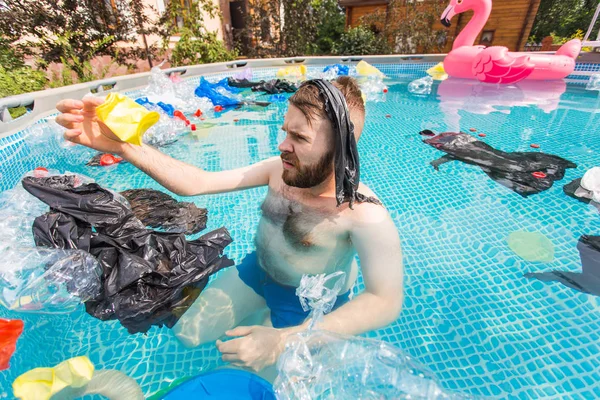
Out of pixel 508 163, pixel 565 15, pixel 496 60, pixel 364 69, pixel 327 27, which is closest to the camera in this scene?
pixel 508 163

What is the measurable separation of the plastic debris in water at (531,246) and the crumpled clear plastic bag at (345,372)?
6.89 ft

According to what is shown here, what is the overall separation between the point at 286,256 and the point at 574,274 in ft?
8.31

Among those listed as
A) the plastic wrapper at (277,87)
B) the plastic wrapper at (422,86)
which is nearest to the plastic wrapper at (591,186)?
the plastic wrapper at (422,86)

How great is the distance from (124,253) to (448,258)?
2.68 metres

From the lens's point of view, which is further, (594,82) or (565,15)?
(565,15)

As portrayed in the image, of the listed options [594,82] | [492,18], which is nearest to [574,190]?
[594,82]

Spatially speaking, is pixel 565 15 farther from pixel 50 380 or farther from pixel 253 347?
pixel 50 380

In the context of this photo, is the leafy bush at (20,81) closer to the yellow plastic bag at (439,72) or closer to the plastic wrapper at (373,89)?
the plastic wrapper at (373,89)

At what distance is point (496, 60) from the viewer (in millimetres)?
7891

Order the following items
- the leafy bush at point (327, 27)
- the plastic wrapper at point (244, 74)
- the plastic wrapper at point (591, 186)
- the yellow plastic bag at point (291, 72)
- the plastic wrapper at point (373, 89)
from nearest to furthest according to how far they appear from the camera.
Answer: the plastic wrapper at point (591, 186) → the plastic wrapper at point (373, 89) → the plastic wrapper at point (244, 74) → the yellow plastic bag at point (291, 72) → the leafy bush at point (327, 27)

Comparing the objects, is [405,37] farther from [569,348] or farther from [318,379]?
[318,379]

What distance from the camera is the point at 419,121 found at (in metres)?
6.40

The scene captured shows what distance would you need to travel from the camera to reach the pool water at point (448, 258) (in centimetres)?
203

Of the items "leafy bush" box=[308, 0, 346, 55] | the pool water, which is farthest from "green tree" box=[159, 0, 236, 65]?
the pool water
